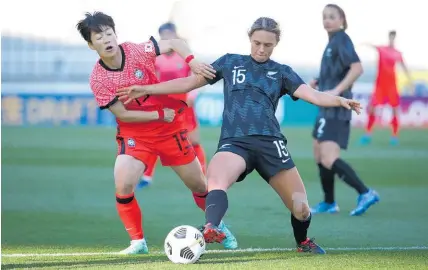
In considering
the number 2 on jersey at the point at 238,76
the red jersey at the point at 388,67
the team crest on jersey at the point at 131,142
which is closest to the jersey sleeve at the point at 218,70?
the number 2 on jersey at the point at 238,76

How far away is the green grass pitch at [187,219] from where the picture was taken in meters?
6.39

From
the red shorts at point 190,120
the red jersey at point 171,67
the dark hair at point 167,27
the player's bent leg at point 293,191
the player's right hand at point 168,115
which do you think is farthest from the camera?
the red jersey at point 171,67

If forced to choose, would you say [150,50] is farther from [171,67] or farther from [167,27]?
[171,67]

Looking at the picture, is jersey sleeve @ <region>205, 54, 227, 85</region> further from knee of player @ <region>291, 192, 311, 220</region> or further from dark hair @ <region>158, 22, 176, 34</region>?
dark hair @ <region>158, 22, 176, 34</region>

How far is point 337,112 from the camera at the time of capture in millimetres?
Result: 9445

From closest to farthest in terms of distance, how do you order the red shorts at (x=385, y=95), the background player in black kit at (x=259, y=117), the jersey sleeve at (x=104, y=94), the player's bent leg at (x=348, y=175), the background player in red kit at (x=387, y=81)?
the background player in black kit at (x=259, y=117)
the jersey sleeve at (x=104, y=94)
the player's bent leg at (x=348, y=175)
the background player in red kit at (x=387, y=81)
the red shorts at (x=385, y=95)

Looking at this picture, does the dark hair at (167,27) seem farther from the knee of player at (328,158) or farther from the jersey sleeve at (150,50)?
the jersey sleeve at (150,50)

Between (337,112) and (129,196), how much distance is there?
10.7 ft

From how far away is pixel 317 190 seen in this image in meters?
11.9

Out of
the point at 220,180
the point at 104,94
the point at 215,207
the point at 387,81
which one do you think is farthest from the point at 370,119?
the point at 215,207

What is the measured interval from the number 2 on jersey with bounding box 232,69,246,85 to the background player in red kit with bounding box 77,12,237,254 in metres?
0.18

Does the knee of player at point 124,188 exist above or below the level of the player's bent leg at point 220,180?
below

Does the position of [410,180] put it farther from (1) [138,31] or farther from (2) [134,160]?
(1) [138,31]

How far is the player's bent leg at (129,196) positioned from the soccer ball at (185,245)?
0.80 metres
